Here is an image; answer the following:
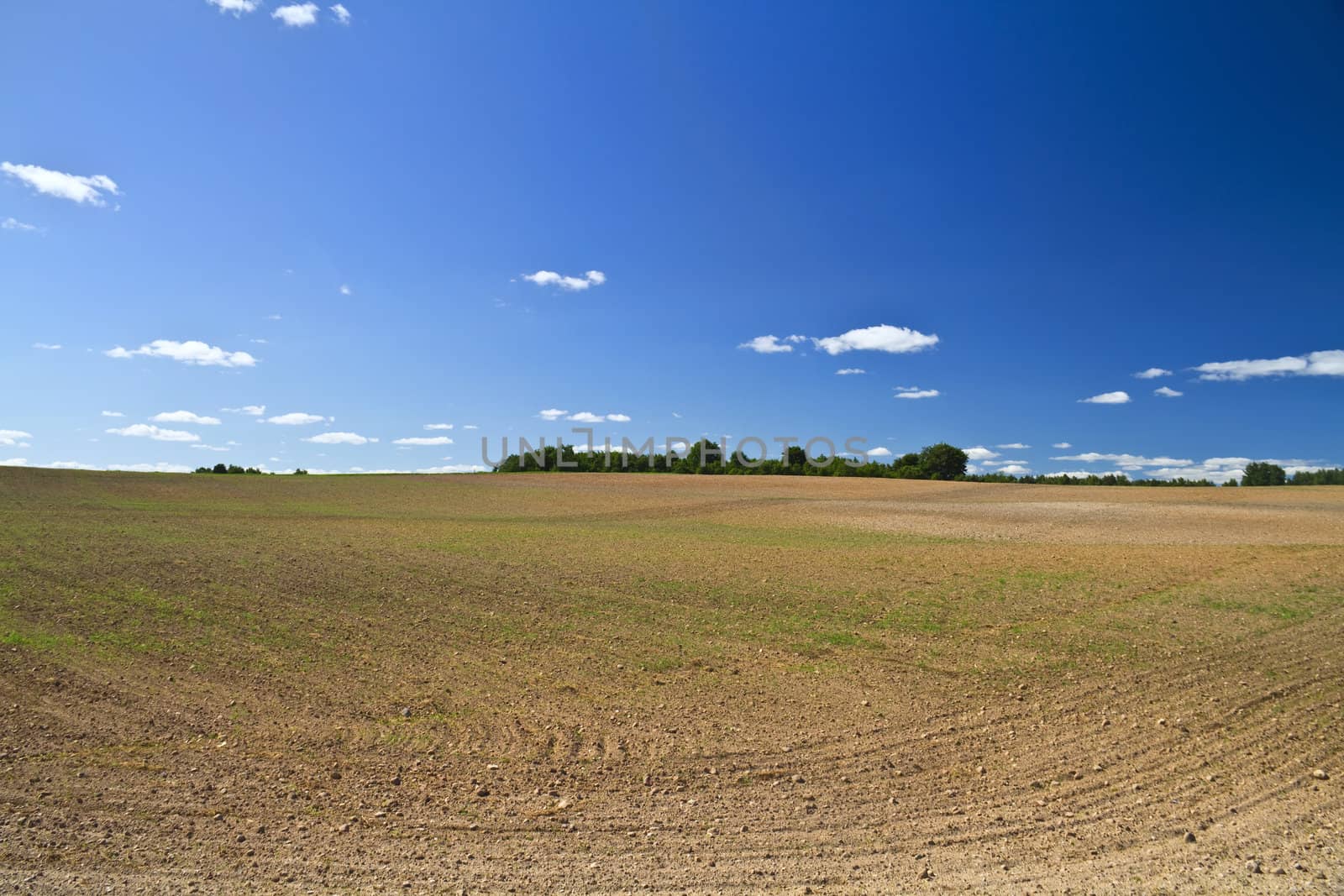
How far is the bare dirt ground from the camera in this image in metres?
6.00

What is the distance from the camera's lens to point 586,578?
1675 cm

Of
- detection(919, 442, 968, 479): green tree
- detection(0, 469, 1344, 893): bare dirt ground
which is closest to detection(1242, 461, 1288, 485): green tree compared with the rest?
detection(919, 442, 968, 479): green tree

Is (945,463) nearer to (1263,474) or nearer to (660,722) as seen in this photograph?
(1263,474)

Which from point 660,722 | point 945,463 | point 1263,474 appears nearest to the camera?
point 660,722

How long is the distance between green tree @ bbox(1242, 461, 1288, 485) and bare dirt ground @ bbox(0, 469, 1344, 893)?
2591 inches

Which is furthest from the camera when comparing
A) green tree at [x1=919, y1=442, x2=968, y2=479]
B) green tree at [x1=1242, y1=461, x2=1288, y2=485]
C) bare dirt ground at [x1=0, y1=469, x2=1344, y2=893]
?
green tree at [x1=919, y1=442, x2=968, y2=479]

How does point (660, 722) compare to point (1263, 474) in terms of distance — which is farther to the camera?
point (1263, 474)

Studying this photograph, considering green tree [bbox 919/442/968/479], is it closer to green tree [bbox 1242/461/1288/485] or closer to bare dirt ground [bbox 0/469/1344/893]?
Answer: green tree [bbox 1242/461/1288/485]

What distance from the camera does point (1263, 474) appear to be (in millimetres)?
74875

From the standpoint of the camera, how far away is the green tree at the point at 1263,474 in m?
72.0

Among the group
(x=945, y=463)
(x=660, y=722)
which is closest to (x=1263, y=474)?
(x=945, y=463)

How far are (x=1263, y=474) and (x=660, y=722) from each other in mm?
88483

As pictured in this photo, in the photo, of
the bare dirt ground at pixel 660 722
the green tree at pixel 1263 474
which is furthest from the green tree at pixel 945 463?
the bare dirt ground at pixel 660 722

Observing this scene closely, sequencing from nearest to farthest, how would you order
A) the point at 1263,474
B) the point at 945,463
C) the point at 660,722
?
the point at 660,722
the point at 1263,474
the point at 945,463
